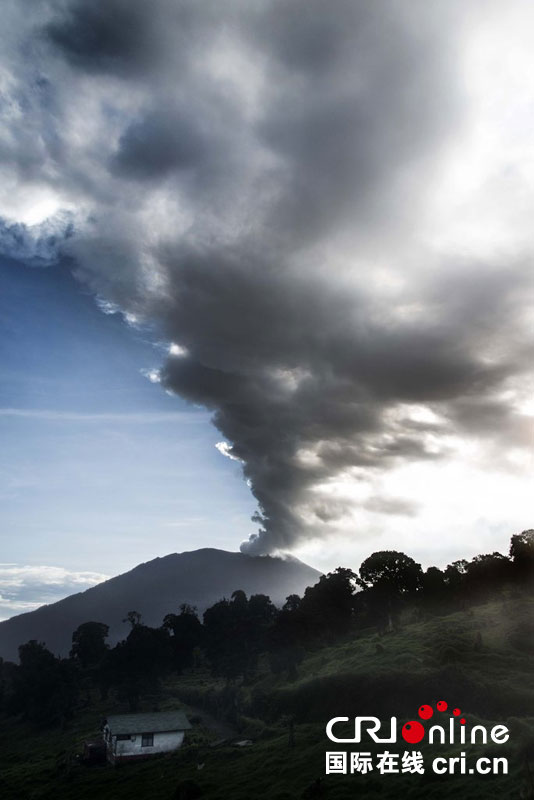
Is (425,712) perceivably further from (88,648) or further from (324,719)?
(88,648)

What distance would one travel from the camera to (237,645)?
12581 cm

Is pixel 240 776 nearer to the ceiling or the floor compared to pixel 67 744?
nearer to the ceiling

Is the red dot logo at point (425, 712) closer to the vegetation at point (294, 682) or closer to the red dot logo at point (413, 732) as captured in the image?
the vegetation at point (294, 682)

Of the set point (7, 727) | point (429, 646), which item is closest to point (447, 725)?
point (429, 646)

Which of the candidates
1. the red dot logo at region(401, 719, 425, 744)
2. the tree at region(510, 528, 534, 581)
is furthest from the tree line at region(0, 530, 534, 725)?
the red dot logo at region(401, 719, 425, 744)

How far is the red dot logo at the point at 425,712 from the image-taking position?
209 ft

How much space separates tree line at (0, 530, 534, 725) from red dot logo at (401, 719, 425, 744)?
48419 mm

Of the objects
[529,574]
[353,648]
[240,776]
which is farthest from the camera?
[529,574]

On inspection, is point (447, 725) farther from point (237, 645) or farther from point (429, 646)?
point (237, 645)

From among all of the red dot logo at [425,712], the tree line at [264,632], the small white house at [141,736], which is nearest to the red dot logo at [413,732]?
the red dot logo at [425,712]

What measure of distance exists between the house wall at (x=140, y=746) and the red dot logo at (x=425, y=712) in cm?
3623

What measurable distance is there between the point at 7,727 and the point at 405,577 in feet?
317

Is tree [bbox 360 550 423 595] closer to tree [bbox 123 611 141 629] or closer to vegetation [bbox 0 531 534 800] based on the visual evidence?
vegetation [bbox 0 531 534 800]

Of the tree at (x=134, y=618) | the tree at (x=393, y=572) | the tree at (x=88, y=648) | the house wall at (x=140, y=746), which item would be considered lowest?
the house wall at (x=140, y=746)
